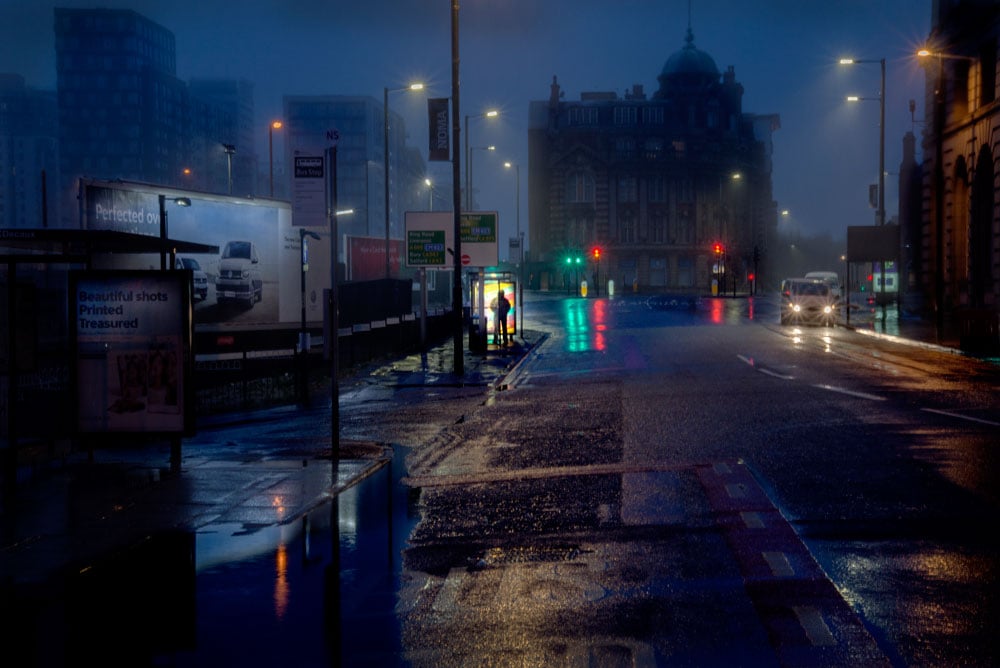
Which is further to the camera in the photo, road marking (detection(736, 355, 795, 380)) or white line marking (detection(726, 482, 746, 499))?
road marking (detection(736, 355, 795, 380))

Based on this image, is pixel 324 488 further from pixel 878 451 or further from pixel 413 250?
pixel 413 250

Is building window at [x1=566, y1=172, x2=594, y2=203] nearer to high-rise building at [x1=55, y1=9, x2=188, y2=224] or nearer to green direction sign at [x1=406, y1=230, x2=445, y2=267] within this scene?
green direction sign at [x1=406, y1=230, x2=445, y2=267]

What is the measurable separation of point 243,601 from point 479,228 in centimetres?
2811

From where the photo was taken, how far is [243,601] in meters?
7.09

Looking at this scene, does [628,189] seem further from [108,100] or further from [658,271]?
[108,100]

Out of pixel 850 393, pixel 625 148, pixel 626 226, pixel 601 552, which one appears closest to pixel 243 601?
pixel 601 552

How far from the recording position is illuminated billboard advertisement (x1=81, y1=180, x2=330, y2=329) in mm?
27453

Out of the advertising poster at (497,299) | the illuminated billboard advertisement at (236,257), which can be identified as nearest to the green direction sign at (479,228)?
the advertising poster at (497,299)

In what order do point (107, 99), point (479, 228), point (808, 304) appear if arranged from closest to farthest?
point (479, 228)
point (808, 304)
point (107, 99)

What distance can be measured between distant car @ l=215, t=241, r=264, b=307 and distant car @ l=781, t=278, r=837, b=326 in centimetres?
2468

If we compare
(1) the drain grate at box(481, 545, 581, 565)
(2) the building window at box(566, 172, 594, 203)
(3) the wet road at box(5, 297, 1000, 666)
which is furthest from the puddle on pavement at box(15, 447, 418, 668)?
(2) the building window at box(566, 172, 594, 203)

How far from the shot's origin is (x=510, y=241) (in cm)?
8162

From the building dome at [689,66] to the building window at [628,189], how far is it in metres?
13.8

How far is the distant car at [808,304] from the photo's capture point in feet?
147
